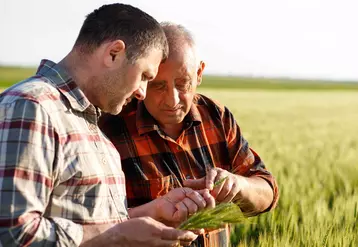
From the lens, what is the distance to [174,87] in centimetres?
273

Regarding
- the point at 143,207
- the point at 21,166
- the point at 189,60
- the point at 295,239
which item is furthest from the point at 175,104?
the point at 295,239

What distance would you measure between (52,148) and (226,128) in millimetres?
1105

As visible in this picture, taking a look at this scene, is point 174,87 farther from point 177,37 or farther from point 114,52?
point 114,52

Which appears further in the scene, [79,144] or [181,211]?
[181,211]

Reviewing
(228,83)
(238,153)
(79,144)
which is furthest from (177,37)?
(228,83)

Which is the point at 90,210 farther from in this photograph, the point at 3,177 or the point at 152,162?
the point at 152,162

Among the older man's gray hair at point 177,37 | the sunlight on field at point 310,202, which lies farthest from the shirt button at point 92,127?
the sunlight on field at point 310,202

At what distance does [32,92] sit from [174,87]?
77cm

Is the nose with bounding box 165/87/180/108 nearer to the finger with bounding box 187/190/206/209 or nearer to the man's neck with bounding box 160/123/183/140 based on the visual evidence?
the man's neck with bounding box 160/123/183/140

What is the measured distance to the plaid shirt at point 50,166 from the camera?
1.98m

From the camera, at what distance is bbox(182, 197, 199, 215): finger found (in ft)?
7.94

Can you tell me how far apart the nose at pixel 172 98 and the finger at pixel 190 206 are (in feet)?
1.38

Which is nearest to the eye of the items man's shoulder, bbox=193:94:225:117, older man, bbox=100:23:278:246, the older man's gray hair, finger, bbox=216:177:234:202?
older man, bbox=100:23:278:246

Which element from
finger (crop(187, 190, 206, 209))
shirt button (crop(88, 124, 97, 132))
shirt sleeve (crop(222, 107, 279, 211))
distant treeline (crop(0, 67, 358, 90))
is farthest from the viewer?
distant treeline (crop(0, 67, 358, 90))
